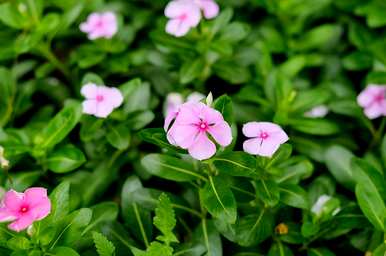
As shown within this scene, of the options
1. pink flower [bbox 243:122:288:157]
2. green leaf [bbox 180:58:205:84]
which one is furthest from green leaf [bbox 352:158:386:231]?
green leaf [bbox 180:58:205:84]

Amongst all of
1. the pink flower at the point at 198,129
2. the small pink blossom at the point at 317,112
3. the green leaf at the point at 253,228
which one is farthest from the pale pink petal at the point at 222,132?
the small pink blossom at the point at 317,112

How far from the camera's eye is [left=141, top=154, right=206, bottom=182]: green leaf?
6.50ft

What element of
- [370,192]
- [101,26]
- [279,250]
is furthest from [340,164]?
[101,26]

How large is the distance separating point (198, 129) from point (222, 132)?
0.07m

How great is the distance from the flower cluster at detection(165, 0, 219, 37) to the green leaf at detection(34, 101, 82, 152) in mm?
516

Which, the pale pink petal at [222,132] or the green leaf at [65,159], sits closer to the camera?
the pale pink petal at [222,132]

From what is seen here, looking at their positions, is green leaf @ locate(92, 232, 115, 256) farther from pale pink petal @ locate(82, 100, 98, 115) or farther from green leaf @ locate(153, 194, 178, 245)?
pale pink petal @ locate(82, 100, 98, 115)

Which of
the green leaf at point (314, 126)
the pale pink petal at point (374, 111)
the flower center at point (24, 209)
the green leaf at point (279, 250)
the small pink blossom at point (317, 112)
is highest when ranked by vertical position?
the flower center at point (24, 209)

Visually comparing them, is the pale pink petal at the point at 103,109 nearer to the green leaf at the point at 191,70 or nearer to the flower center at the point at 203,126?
the green leaf at the point at 191,70

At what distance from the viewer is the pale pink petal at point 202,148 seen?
1.69 metres

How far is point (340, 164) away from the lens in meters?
2.31

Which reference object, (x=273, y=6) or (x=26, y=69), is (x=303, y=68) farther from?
(x=26, y=69)

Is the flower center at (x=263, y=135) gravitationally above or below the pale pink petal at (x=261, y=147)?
above

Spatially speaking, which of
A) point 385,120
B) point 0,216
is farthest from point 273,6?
point 0,216
